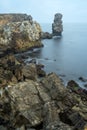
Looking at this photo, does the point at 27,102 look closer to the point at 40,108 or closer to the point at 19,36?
the point at 40,108

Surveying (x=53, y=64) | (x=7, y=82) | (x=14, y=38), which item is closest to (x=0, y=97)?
(x=7, y=82)

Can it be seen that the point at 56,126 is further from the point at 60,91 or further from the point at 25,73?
the point at 25,73

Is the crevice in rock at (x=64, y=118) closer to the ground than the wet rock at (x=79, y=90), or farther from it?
farther from it

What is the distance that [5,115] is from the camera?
152 feet

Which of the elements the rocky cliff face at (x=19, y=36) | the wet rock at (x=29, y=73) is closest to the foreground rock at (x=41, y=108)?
the wet rock at (x=29, y=73)

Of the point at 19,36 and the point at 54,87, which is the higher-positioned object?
the point at 54,87

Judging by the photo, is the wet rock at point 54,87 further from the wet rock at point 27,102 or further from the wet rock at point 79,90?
the wet rock at point 79,90

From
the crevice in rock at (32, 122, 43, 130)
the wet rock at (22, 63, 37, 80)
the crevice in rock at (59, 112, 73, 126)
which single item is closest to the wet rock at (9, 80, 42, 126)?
the crevice in rock at (32, 122, 43, 130)

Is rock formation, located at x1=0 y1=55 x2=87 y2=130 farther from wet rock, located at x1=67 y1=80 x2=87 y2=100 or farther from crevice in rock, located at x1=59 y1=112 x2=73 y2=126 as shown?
wet rock, located at x1=67 y1=80 x2=87 y2=100

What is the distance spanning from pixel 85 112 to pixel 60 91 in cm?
762

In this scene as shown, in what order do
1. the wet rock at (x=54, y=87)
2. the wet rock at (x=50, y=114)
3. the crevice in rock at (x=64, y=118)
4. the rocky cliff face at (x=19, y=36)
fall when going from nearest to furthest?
the wet rock at (x=50, y=114), the crevice in rock at (x=64, y=118), the wet rock at (x=54, y=87), the rocky cliff face at (x=19, y=36)

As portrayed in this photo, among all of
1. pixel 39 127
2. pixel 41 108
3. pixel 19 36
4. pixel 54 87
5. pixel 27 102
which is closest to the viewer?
pixel 39 127

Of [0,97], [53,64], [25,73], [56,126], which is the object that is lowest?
[53,64]

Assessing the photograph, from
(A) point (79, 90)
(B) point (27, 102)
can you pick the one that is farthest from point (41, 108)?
(A) point (79, 90)
